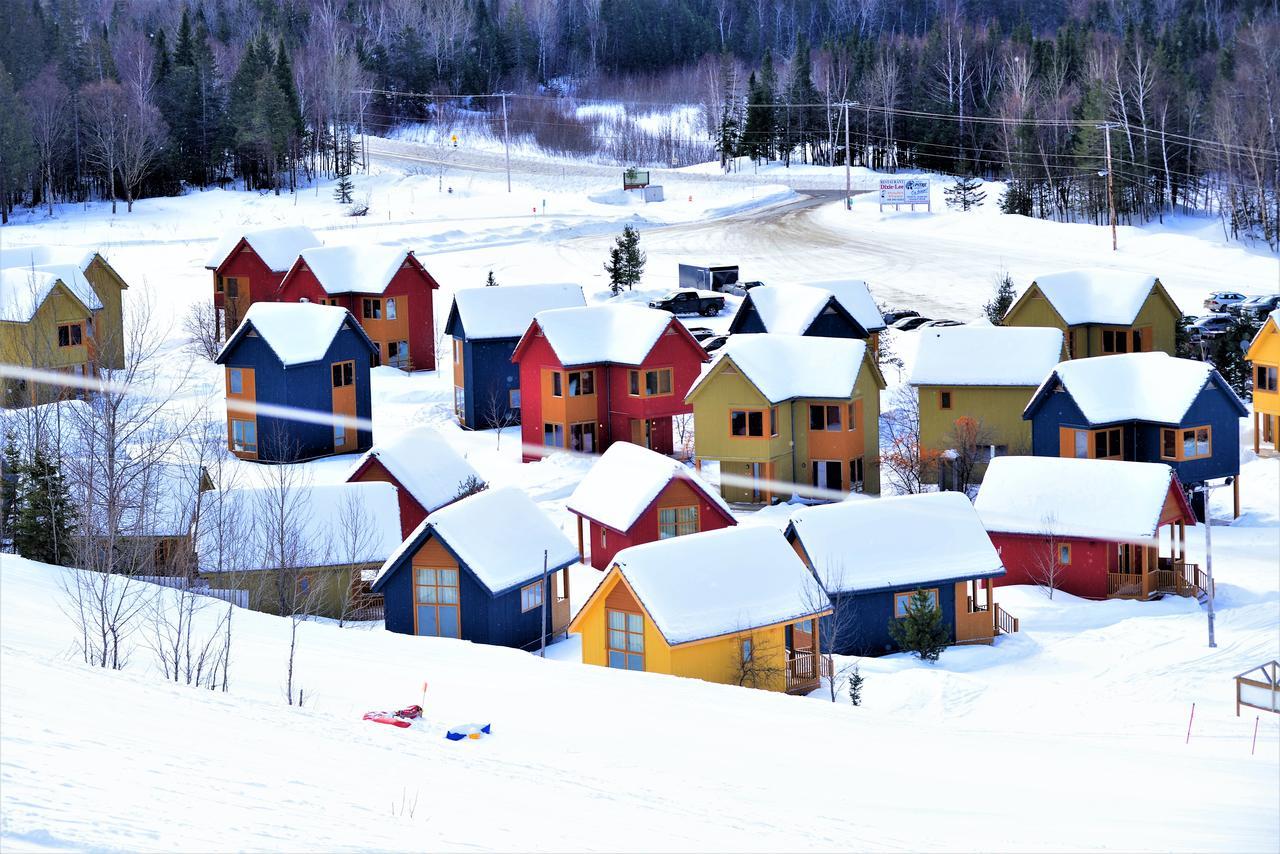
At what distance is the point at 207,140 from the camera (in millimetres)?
102938

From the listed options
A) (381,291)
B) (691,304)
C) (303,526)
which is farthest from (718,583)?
(691,304)

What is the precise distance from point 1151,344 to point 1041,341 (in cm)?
1016

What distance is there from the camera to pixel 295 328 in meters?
52.6

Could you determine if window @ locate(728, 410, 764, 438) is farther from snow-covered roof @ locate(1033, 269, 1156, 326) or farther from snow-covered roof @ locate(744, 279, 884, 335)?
snow-covered roof @ locate(1033, 269, 1156, 326)

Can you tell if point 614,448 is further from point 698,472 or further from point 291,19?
point 291,19

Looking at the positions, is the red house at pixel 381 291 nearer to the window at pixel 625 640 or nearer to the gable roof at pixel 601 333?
the gable roof at pixel 601 333

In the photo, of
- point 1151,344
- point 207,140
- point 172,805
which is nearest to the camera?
point 172,805

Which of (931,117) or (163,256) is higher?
(931,117)

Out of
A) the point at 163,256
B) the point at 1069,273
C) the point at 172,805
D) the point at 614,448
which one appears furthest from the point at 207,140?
the point at 172,805

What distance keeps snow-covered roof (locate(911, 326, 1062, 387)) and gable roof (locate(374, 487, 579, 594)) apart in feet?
59.6

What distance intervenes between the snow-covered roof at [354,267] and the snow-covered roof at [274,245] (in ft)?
13.2

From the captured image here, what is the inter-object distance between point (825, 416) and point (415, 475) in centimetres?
1316

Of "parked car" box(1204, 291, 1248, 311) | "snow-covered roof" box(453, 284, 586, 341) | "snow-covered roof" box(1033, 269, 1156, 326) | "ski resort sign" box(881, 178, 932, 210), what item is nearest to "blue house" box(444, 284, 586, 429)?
"snow-covered roof" box(453, 284, 586, 341)

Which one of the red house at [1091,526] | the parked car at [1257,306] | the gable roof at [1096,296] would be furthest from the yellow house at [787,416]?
the parked car at [1257,306]
